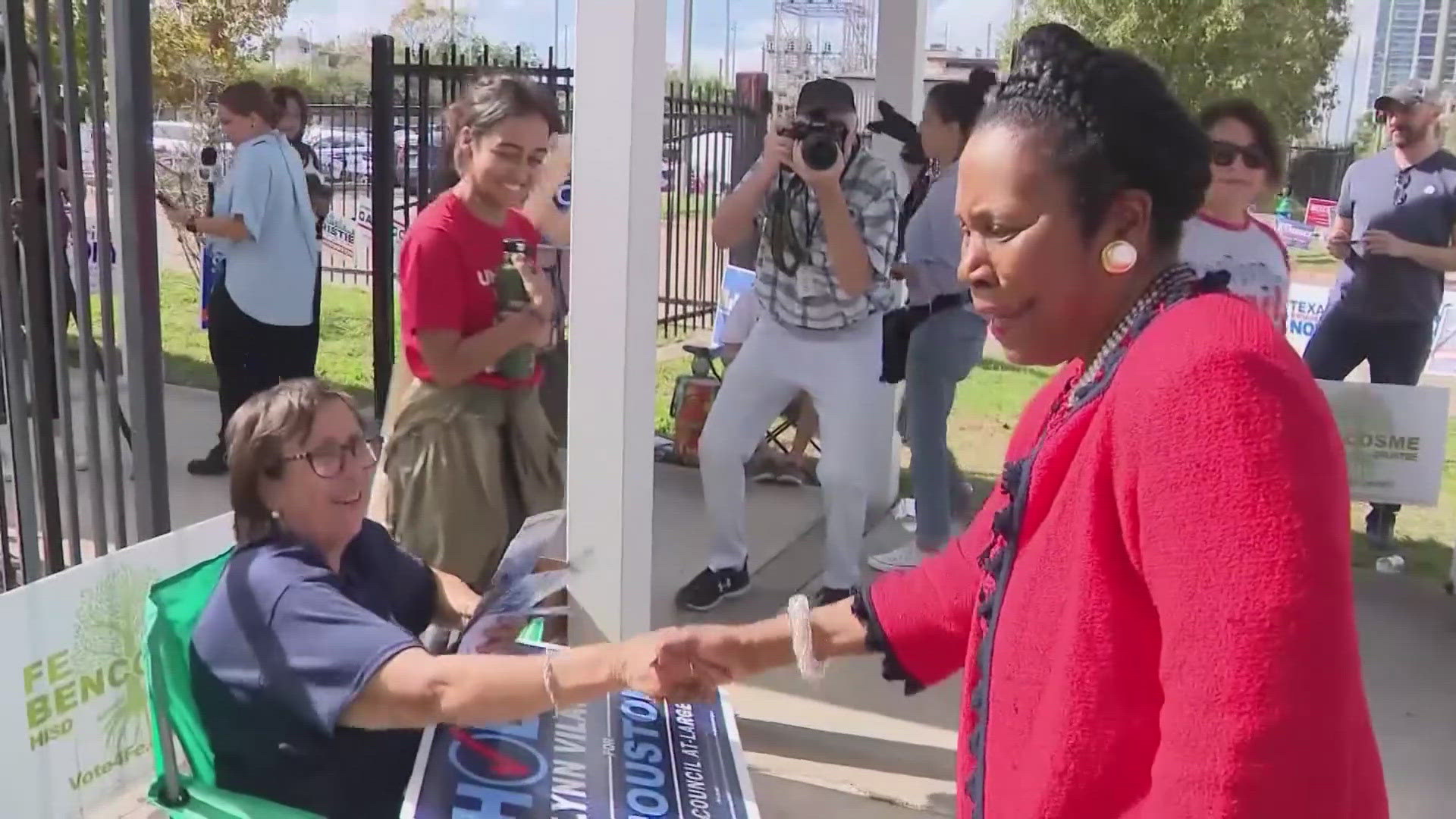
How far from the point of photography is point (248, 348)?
516cm

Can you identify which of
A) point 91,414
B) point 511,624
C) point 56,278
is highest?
point 56,278

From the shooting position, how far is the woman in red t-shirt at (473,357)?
2.69m

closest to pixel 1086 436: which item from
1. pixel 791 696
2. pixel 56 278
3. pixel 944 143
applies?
pixel 56 278

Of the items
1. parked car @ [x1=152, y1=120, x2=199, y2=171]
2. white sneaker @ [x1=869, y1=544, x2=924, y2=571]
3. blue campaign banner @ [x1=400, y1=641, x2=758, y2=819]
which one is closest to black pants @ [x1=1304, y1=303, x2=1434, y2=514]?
white sneaker @ [x1=869, y1=544, x2=924, y2=571]

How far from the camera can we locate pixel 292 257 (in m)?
5.16

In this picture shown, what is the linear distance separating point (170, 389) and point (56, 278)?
18.2 ft

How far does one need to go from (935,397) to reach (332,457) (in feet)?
8.96

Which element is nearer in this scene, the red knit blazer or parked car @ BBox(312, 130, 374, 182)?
the red knit blazer

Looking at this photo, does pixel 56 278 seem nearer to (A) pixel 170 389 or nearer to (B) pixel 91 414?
(B) pixel 91 414

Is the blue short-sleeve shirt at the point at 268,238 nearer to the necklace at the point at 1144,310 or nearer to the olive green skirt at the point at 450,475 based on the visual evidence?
the olive green skirt at the point at 450,475

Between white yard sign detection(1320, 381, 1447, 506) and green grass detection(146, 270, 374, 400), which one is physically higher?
white yard sign detection(1320, 381, 1447, 506)

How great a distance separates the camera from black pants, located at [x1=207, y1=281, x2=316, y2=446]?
5.12 metres

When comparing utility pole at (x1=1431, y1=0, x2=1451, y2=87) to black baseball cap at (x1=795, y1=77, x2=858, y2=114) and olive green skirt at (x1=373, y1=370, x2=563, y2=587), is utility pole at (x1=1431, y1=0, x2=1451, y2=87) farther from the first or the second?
olive green skirt at (x1=373, y1=370, x2=563, y2=587)

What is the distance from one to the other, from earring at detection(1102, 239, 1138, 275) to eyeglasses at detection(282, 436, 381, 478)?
1273mm
